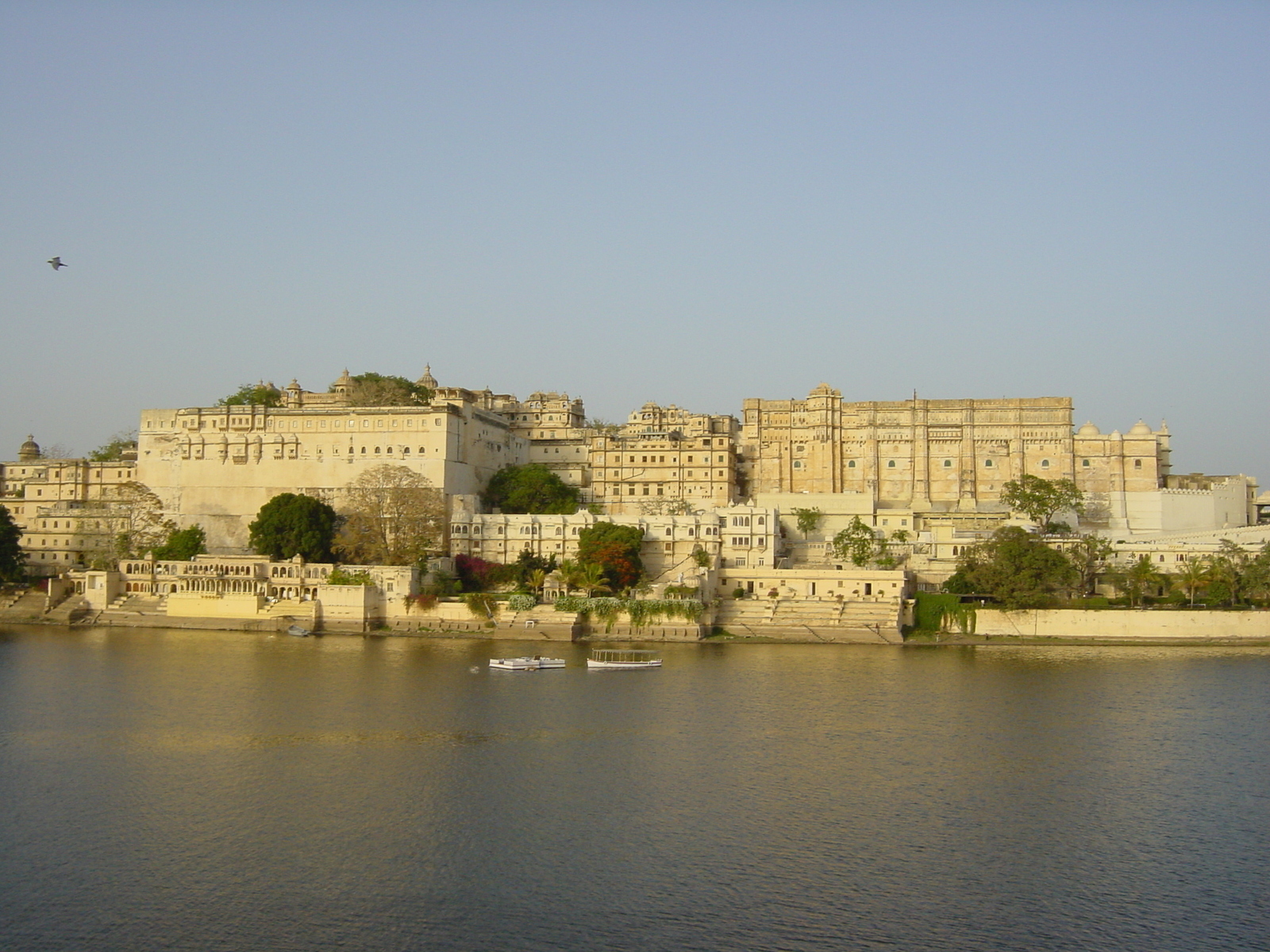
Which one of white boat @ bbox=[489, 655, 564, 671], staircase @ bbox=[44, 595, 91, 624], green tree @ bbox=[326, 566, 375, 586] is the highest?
green tree @ bbox=[326, 566, 375, 586]

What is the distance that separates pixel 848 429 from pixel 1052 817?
39077 mm

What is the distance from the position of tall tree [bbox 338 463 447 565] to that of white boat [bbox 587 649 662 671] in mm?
11490

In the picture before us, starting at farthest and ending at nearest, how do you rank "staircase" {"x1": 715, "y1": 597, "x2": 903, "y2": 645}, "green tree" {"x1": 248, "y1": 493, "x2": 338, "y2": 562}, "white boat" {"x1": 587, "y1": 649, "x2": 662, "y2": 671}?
"green tree" {"x1": 248, "y1": 493, "x2": 338, "y2": 562} → "staircase" {"x1": 715, "y1": 597, "x2": 903, "y2": 645} → "white boat" {"x1": 587, "y1": 649, "x2": 662, "y2": 671}

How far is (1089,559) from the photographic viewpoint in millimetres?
43688

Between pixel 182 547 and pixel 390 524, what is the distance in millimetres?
8319

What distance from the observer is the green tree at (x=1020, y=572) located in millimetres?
40406

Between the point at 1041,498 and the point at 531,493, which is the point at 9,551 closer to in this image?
the point at 531,493

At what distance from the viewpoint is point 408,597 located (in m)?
43.3

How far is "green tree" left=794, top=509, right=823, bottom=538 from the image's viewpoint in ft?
168

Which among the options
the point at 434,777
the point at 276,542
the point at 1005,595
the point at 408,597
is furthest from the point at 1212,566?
the point at 276,542

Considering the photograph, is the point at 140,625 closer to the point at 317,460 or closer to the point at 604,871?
the point at 317,460

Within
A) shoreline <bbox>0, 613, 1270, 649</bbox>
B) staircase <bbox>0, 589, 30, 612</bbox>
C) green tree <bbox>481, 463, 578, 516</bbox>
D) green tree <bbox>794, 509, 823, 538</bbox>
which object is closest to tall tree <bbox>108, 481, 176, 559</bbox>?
staircase <bbox>0, 589, 30, 612</bbox>

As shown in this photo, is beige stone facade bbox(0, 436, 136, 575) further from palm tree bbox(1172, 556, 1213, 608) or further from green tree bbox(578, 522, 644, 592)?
palm tree bbox(1172, 556, 1213, 608)

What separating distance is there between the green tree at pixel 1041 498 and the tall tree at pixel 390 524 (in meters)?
22.6
